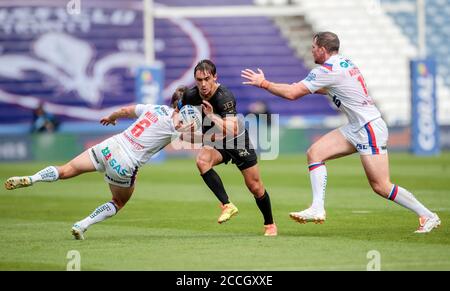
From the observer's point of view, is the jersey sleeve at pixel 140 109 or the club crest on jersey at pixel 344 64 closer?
the club crest on jersey at pixel 344 64

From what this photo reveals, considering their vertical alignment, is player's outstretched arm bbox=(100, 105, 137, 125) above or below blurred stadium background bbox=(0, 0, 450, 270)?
above

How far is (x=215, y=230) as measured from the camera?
13.0 metres

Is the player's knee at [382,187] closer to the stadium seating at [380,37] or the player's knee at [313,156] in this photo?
the player's knee at [313,156]

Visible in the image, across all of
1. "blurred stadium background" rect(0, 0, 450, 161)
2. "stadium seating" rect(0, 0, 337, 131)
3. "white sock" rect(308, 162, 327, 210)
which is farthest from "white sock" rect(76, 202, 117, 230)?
"stadium seating" rect(0, 0, 337, 131)

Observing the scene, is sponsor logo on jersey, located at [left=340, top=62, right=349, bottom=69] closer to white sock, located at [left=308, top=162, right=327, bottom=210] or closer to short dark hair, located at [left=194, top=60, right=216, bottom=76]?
white sock, located at [left=308, top=162, right=327, bottom=210]

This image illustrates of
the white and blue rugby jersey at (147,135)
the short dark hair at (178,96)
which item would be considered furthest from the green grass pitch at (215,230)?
the short dark hair at (178,96)

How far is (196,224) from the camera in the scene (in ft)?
45.6

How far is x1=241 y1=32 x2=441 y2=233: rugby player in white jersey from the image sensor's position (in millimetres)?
11891

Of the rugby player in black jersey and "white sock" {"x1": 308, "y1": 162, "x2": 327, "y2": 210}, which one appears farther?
"white sock" {"x1": 308, "y1": 162, "x2": 327, "y2": 210}

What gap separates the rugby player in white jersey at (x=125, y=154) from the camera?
11.8 metres

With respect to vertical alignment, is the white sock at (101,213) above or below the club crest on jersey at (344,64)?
below

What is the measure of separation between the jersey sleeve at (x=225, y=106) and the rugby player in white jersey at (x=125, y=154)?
44 centimetres

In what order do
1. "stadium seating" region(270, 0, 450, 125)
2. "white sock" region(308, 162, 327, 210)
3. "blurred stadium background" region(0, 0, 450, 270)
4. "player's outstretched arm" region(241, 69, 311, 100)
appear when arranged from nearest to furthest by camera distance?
"player's outstretched arm" region(241, 69, 311, 100) < "white sock" region(308, 162, 327, 210) < "blurred stadium background" region(0, 0, 450, 270) < "stadium seating" region(270, 0, 450, 125)

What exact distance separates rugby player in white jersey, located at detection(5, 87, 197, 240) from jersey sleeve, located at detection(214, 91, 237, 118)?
44 centimetres
